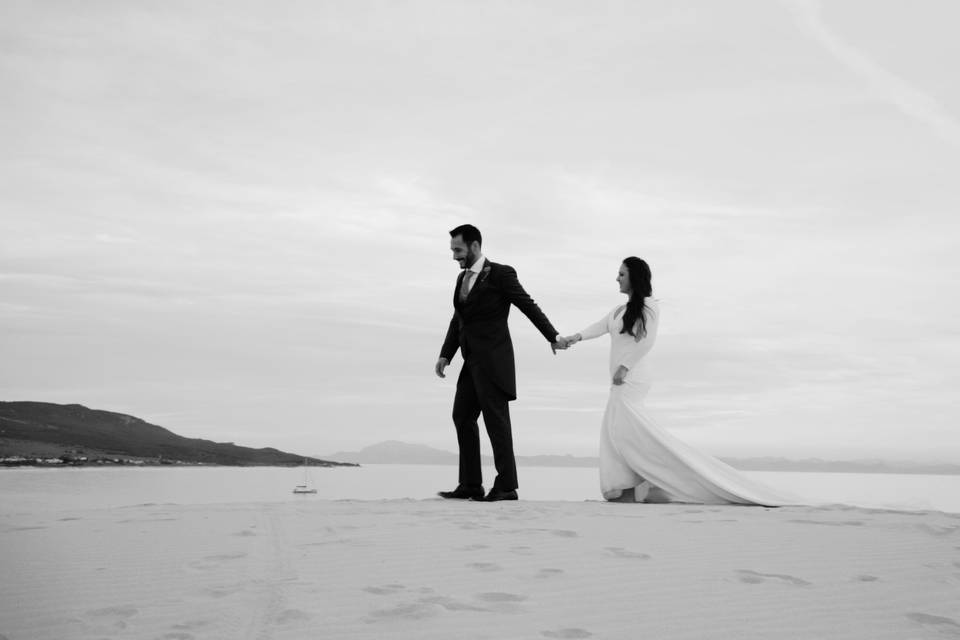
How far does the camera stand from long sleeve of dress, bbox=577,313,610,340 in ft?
25.3

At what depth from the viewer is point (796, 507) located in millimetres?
6289

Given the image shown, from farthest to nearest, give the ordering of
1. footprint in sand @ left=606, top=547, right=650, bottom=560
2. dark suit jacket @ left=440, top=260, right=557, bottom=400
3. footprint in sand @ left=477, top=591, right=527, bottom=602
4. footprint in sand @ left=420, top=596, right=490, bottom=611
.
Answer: dark suit jacket @ left=440, top=260, right=557, bottom=400, footprint in sand @ left=606, top=547, right=650, bottom=560, footprint in sand @ left=477, top=591, right=527, bottom=602, footprint in sand @ left=420, top=596, right=490, bottom=611

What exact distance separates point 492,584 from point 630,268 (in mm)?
4681

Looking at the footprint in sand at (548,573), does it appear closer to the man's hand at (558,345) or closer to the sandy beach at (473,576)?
the sandy beach at (473,576)

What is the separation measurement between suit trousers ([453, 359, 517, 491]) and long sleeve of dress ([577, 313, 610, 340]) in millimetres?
1114

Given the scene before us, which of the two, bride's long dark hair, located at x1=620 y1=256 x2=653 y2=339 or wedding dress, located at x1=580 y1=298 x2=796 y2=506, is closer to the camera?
wedding dress, located at x1=580 y1=298 x2=796 y2=506

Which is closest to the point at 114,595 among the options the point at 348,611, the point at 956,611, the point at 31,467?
the point at 348,611

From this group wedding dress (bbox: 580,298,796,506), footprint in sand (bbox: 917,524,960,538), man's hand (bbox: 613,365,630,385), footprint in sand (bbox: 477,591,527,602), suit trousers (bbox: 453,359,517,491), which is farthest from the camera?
man's hand (bbox: 613,365,630,385)

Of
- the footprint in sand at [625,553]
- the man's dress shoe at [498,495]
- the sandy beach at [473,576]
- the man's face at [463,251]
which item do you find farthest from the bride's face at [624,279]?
the footprint in sand at [625,553]

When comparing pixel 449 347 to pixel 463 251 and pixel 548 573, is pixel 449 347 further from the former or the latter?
pixel 548 573

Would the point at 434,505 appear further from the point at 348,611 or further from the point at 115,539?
the point at 348,611

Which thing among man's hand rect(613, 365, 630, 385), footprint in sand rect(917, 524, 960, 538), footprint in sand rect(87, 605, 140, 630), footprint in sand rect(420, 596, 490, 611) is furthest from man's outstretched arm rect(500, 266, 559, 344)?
footprint in sand rect(87, 605, 140, 630)

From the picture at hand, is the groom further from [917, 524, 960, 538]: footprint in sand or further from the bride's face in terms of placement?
[917, 524, 960, 538]: footprint in sand

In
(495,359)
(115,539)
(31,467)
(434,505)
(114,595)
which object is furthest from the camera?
(31,467)
